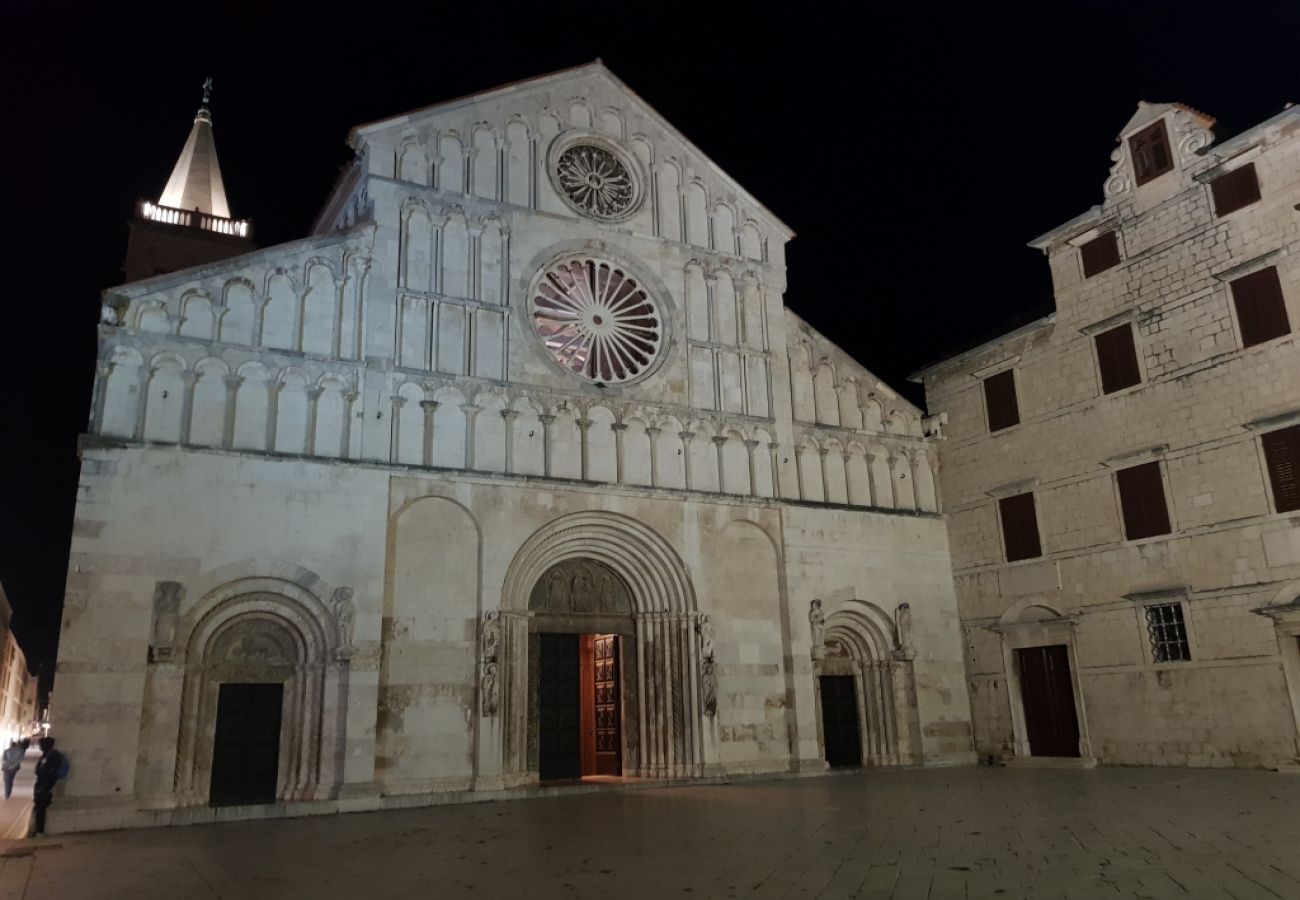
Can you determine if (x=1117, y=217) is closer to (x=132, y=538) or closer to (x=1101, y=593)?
(x=1101, y=593)

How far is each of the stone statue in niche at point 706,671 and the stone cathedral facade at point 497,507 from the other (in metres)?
0.05

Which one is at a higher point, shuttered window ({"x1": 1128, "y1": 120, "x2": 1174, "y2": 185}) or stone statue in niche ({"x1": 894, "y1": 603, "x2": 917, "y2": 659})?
shuttered window ({"x1": 1128, "y1": 120, "x2": 1174, "y2": 185})

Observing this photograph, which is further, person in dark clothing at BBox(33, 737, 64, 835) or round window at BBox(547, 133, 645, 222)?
round window at BBox(547, 133, 645, 222)

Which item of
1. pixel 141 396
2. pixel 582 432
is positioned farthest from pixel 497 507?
pixel 141 396

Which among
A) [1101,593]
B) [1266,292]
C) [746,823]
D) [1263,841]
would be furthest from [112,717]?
[1266,292]

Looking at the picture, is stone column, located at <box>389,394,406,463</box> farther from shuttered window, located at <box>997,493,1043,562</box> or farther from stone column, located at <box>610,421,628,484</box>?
shuttered window, located at <box>997,493,1043,562</box>

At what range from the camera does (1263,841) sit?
9.77 metres

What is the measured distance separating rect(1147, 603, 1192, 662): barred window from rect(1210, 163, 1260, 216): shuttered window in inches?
331

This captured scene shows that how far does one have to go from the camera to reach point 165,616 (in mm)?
15898

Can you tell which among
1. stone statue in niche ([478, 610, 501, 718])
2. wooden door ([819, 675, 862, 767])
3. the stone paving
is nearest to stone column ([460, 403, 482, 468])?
stone statue in niche ([478, 610, 501, 718])

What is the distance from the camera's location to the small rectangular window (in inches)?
863

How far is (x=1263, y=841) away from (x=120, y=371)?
18298 millimetres

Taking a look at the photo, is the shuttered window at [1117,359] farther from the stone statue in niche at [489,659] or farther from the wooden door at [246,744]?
the wooden door at [246,744]

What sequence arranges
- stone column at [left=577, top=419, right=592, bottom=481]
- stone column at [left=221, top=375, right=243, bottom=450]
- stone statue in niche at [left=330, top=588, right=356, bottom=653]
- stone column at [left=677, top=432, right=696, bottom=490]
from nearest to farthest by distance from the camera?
stone statue in niche at [left=330, top=588, right=356, bottom=653]
stone column at [left=221, top=375, right=243, bottom=450]
stone column at [left=577, top=419, right=592, bottom=481]
stone column at [left=677, top=432, right=696, bottom=490]
